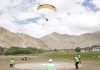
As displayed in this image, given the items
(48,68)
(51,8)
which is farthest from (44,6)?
(48,68)

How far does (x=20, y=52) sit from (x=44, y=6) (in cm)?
11701

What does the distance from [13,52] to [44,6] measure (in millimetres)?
111187

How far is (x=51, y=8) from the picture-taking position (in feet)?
84.5

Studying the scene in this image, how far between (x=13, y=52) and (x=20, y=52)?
6825 millimetres

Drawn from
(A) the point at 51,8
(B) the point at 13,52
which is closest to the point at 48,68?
(A) the point at 51,8

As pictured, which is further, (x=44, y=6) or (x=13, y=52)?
(x=13, y=52)

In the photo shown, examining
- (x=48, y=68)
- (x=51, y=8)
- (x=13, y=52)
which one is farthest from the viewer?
(x=13, y=52)

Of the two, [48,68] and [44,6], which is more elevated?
[44,6]

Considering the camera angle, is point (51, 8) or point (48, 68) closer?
point (48, 68)

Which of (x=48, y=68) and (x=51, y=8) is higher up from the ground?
(x=51, y=8)

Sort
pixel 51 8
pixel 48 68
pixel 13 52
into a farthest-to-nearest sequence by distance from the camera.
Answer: pixel 13 52 < pixel 51 8 < pixel 48 68

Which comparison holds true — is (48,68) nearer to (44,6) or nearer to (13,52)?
(44,6)

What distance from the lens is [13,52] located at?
136 m

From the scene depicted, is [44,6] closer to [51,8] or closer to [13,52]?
[51,8]
